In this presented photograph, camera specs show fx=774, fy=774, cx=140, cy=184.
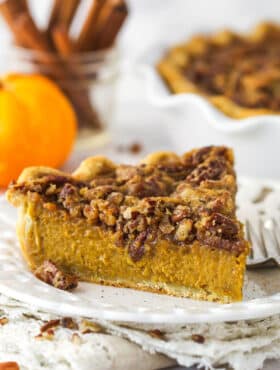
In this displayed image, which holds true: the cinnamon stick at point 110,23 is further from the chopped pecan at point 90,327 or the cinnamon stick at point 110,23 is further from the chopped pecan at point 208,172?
the chopped pecan at point 90,327

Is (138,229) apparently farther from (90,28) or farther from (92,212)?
(90,28)

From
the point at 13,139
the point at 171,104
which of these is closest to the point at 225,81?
the point at 171,104

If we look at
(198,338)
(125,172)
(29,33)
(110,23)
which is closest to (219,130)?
(125,172)

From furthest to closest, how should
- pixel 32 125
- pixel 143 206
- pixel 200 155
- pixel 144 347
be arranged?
pixel 32 125, pixel 200 155, pixel 143 206, pixel 144 347

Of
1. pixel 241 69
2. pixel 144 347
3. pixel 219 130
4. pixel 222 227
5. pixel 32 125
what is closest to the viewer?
pixel 144 347

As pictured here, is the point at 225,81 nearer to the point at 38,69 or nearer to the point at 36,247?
the point at 38,69

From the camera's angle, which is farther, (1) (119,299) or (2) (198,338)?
(1) (119,299)

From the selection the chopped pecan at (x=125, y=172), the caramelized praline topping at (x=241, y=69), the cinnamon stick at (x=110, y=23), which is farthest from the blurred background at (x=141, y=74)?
the chopped pecan at (x=125, y=172)

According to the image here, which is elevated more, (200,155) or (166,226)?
(200,155)
